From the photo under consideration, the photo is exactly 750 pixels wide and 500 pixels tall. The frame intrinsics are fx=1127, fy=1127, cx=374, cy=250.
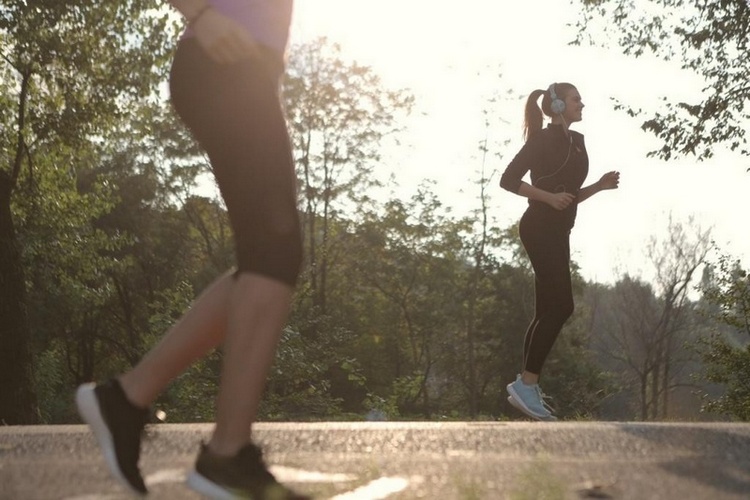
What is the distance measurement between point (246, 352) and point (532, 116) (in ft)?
14.7

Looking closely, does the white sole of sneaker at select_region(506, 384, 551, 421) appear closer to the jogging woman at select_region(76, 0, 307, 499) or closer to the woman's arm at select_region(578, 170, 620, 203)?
the woman's arm at select_region(578, 170, 620, 203)

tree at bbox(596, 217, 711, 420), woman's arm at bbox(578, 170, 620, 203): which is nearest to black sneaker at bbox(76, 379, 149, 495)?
woman's arm at bbox(578, 170, 620, 203)

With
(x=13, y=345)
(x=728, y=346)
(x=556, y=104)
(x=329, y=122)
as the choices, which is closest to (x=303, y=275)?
(x=329, y=122)

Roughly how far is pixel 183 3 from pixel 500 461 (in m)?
2.10

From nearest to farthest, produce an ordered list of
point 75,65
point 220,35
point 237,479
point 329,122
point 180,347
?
1. point 237,479
2. point 220,35
3. point 180,347
4. point 75,65
5. point 329,122

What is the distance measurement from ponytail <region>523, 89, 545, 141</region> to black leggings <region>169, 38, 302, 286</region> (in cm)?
414

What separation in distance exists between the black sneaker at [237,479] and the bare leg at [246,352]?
3 cm

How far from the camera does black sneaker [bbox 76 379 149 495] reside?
311cm

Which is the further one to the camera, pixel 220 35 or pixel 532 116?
pixel 532 116

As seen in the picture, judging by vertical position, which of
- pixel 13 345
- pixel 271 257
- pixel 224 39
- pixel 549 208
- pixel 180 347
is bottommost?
pixel 13 345

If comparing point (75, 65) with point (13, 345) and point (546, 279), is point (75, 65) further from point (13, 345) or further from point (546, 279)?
point (546, 279)

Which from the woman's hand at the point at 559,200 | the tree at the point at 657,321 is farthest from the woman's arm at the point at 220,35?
the tree at the point at 657,321

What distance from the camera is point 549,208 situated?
266 inches

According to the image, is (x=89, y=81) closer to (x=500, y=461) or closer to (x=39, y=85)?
(x=39, y=85)
